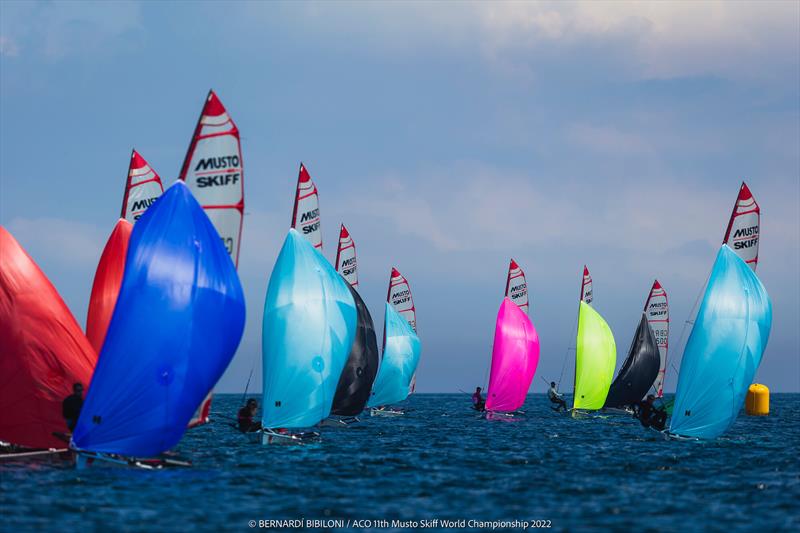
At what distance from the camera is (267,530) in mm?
18922

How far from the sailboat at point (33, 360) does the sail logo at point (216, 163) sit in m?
5.90

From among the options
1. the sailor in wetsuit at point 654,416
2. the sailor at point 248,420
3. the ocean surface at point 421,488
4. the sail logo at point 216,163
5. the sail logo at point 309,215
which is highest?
the sail logo at point 309,215

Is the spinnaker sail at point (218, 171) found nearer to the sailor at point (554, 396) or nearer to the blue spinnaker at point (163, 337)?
the blue spinnaker at point (163, 337)

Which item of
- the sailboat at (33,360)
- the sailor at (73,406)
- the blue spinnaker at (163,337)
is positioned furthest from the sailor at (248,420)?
the blue spinnaker at (163,337)

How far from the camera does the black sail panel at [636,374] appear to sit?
65438 millimetres

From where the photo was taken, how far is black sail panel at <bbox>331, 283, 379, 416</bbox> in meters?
44.8

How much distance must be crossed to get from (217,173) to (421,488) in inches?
390

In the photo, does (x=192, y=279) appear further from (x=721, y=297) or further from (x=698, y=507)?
(x=721, y=297)

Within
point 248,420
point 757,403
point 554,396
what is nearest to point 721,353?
point 248,420

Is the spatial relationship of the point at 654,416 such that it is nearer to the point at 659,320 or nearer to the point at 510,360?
the point at 510,360

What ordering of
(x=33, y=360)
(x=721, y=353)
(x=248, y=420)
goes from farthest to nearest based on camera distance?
(x=721, y=353) < (x=248, y=420) < (x=33, y=360)

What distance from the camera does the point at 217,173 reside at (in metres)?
26.4

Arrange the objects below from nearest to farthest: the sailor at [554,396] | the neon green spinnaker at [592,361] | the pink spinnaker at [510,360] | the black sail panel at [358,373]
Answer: the black sail panel at [358,373]
the pink spinnaker at [510,360]
the neon green spinnaker at [592,361]
the sailor at [554,396]

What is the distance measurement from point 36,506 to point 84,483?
3022 millimetres
